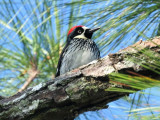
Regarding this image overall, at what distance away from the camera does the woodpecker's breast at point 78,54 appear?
2.71m

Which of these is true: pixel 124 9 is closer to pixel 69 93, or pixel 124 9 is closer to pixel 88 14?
pixel 88 14

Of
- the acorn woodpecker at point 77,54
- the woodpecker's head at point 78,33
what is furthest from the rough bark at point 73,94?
the woodpecker's head at point 78,33

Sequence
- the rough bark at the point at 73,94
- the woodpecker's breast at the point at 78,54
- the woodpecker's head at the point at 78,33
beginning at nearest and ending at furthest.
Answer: the rough bark at the point at 73,94 → the woodpecker's breast at the point at 78,54 → the woodpecker's head at the point at 78,33

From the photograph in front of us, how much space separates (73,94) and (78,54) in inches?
50.6

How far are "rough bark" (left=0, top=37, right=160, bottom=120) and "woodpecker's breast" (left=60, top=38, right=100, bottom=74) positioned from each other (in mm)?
1123

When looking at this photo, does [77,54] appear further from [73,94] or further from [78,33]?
[73,94]

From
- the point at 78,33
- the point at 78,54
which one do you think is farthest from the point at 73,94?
the point at 78,33

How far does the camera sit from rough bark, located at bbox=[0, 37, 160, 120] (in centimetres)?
144

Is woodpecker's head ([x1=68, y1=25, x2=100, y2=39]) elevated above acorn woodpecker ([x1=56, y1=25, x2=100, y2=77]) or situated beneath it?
elevated above

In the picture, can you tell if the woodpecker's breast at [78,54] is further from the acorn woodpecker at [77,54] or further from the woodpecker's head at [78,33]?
the woodpecker's head at [78,33]

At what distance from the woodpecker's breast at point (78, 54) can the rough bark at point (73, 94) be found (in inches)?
44.2

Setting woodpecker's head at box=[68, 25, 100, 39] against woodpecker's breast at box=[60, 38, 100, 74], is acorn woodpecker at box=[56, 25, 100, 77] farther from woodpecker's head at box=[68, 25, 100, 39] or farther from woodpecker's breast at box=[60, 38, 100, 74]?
woodpecker's head at box=[68, 25, 100, 39]

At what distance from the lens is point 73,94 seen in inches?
58.7

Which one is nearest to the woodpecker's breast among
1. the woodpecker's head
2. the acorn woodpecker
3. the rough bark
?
the acorn woodpecker
